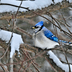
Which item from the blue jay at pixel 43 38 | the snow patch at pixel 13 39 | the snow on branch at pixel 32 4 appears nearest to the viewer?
the snow on branch at pixel 32 4

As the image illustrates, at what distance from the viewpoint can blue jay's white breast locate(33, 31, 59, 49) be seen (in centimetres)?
354

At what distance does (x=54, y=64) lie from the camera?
2.84 m

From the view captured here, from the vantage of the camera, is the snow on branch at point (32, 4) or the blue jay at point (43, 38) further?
the blue jay at point (43, 38)

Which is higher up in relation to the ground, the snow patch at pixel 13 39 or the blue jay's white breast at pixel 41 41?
the snow patch at pixel 13 39

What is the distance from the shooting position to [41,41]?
A: 3.54 meters

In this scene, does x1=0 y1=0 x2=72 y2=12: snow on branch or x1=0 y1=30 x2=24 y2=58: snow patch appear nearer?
x1=0 y1=0 x2=72 y2=12: snow on branch

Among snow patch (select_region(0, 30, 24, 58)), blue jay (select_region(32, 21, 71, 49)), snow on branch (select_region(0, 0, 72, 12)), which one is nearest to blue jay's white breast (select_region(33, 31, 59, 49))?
blue jay (select_region(32, 21, 71, 49))

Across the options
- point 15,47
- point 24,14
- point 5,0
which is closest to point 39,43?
point 15,47

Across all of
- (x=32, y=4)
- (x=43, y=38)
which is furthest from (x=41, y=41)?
(x=32, y=4)

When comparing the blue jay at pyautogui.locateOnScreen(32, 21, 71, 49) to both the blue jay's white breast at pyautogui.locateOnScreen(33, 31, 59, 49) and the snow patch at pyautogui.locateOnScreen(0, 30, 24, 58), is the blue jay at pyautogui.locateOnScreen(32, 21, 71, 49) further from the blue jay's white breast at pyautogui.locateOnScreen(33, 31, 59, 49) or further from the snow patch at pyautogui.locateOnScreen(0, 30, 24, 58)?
the snow patch at pyautogui.locateOnScreen(0, 30, 24, 58)

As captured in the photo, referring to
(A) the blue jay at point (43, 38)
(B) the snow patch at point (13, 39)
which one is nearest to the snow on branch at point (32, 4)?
(B) the snow patch at point (13, 39)

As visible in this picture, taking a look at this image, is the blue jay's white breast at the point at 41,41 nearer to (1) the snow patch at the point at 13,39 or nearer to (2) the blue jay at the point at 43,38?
(2) the blue jay at the point at 43,38

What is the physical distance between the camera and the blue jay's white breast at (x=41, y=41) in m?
3.54

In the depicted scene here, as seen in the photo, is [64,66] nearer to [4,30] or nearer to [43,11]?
[43,11]
